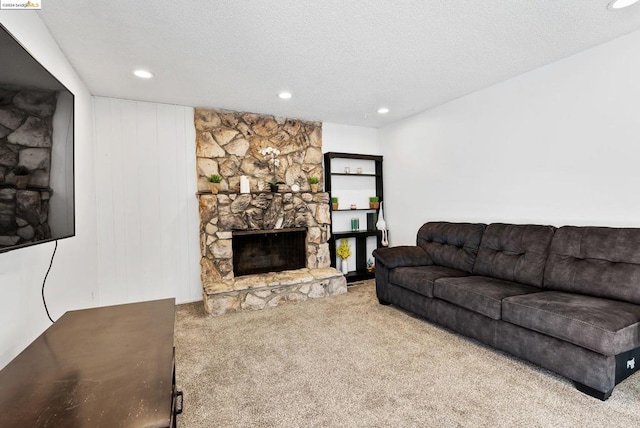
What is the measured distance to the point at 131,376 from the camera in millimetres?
1007

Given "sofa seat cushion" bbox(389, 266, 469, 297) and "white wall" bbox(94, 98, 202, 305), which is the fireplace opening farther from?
"sofa seat cushion" bbox(389, 266, 469, 297)

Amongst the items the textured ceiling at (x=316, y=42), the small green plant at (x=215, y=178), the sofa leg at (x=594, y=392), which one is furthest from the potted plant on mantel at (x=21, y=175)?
the sofa leg at (x=594, y=392)

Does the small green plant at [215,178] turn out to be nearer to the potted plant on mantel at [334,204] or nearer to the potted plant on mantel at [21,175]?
the potted plant on mantel at [334,204]

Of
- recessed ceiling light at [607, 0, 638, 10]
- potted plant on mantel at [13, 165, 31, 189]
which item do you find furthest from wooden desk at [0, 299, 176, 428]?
recessed ceiling light at [607, 0, 638, 10]

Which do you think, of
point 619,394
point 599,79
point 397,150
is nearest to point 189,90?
point 397,150

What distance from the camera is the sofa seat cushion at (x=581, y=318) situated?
6.03ft

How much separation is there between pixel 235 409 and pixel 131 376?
3.60 ft

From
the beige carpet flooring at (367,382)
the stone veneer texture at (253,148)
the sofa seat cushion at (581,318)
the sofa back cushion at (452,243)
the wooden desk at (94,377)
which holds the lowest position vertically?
the beige carpet flooring at (367,382)

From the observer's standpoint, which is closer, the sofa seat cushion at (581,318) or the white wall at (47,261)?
the white wall at (47,261)

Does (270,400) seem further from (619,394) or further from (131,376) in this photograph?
(619,394)

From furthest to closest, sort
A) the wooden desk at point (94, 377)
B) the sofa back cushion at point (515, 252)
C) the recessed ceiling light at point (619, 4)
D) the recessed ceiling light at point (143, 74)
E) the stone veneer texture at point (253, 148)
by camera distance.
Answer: the stone veneer texture at point (253, 148) < the recessed ceiling light at point (143, 74) < the sofa back cushion at point (515, 252) < the recessed ceiling light at point (619, 4) < the wooden desk at point (94, 377)

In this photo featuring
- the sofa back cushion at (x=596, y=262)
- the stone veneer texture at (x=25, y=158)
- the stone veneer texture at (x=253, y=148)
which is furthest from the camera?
the stone veneer texture at (x=253, y=148)

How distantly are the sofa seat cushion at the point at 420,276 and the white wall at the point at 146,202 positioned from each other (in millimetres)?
2534

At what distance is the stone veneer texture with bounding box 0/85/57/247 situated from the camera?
1.06m
